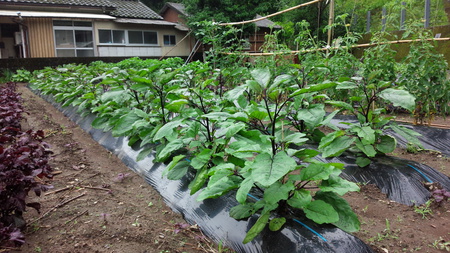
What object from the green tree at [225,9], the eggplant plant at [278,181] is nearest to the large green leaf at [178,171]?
the eggplant plant at [278,181]

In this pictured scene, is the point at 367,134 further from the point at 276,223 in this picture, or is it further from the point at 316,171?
the point at 276,223

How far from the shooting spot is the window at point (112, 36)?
1678cm

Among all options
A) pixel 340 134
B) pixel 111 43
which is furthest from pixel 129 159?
pixel 111 43

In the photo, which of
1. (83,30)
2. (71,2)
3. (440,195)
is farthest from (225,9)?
(440,195)

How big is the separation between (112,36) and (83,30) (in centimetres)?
148

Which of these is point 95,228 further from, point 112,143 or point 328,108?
point 328,108

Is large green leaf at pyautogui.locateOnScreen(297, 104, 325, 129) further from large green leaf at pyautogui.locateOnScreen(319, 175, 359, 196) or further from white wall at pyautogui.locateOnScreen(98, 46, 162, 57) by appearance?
white wall at pyautogui.locateOnScreen(98, 46, 162, 57)

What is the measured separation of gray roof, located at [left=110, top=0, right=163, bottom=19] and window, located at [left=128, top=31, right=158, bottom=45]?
0.88m

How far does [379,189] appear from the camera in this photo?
7.35ft

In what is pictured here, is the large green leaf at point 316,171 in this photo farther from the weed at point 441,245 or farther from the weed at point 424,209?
the weed at point 424,209

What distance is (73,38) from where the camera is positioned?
1580 centimetres

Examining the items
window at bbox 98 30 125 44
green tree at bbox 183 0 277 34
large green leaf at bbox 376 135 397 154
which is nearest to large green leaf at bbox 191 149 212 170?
large green leaf at bbox 376 135 397 154

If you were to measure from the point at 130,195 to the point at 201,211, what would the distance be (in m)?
0.69

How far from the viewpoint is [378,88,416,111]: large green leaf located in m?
1.90
